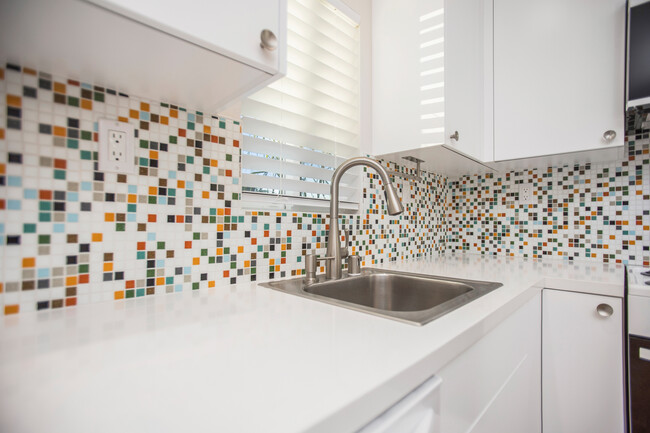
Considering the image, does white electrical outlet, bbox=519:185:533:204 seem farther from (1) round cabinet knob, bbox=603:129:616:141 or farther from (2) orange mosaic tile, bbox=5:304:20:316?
(2) orange mosaic tile, bbox=5:304:20:316

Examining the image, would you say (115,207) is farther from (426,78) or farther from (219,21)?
(426,78)

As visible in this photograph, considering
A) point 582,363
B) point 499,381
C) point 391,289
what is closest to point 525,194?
point 582,363

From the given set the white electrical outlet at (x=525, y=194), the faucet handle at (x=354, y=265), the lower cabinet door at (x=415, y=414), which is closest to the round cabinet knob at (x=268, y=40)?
the lower cabinet door at (x=415, y=414)

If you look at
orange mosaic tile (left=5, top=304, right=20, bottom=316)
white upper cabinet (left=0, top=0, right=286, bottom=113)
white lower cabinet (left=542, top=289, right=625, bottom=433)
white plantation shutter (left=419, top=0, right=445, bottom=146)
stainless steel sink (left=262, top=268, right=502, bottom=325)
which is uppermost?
white plantation shutter (left=419, top=0, right=445, bottom=146)

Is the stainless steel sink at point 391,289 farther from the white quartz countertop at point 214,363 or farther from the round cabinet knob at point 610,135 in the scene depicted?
the round cabinet knob at point 610,135

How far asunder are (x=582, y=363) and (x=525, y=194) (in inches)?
39.7

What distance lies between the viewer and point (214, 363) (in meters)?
0.43

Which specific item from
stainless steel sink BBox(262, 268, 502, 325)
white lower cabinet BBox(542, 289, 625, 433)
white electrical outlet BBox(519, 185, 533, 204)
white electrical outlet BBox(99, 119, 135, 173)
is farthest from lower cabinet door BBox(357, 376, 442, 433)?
white electrical outlet BBox(519, 185, 533, 204)

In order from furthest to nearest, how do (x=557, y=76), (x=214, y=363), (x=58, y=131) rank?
(x=557, y=76), (x=58, y=131), (x=214, y=363)

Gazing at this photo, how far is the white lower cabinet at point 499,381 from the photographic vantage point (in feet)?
1.93

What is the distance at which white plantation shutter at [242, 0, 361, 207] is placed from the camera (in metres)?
1.05

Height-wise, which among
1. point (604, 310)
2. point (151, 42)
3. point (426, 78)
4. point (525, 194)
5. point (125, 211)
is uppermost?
point (426, 78)

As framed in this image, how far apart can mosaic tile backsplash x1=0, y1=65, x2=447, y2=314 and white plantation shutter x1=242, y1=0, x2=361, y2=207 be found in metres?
0.10

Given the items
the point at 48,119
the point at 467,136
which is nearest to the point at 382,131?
the point at 467,136
